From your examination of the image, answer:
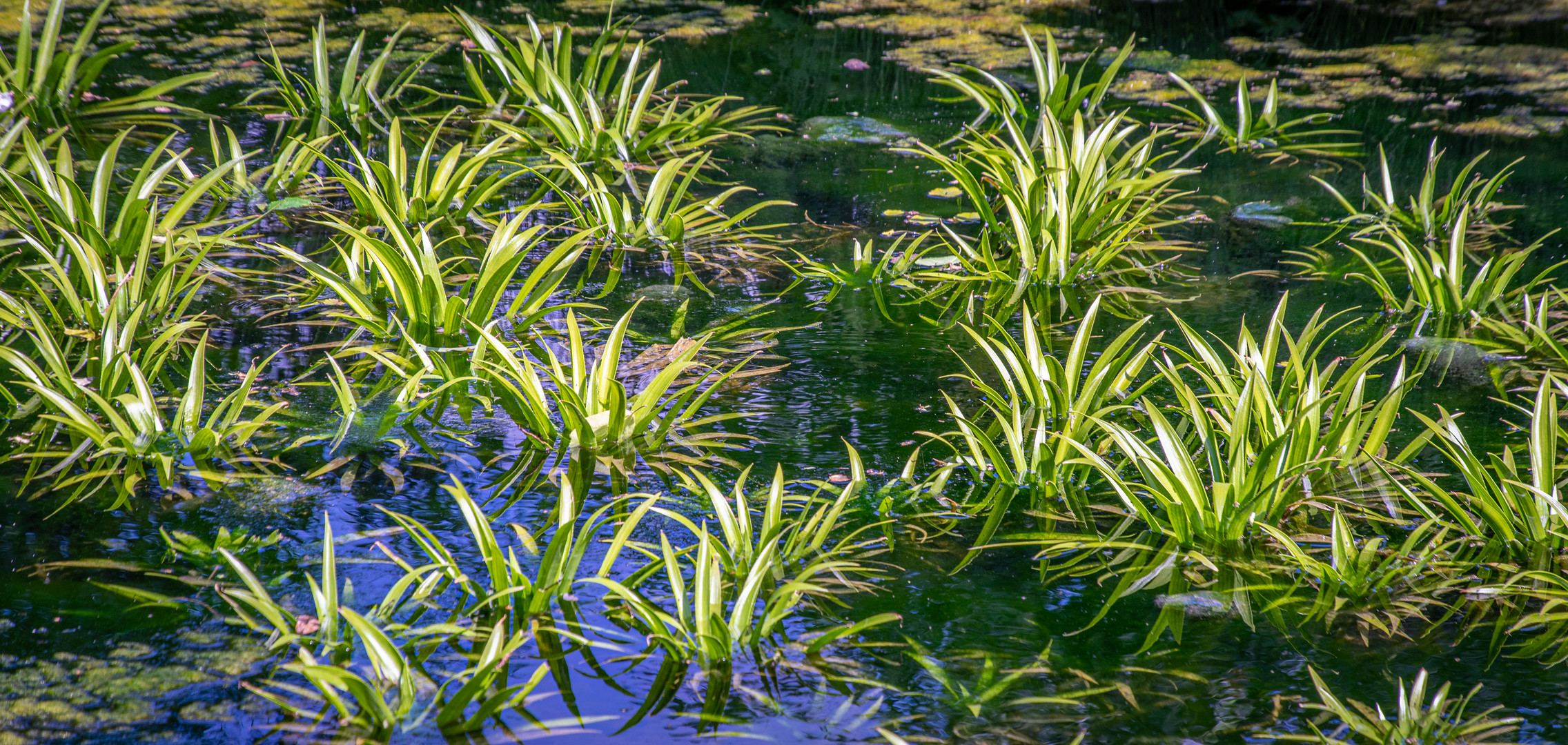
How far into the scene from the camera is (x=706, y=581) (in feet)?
4.91

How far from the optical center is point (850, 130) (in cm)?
409

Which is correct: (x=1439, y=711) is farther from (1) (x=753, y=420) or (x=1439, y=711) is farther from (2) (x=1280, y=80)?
(2) (x=1280, y=80)

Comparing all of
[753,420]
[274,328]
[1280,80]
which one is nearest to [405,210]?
[274,328]

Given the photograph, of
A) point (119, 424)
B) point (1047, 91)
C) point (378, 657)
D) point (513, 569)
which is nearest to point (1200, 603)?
point (513, 569)

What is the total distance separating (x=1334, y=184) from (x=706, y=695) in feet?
10.2

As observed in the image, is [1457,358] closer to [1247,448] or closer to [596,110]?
[1247,448]

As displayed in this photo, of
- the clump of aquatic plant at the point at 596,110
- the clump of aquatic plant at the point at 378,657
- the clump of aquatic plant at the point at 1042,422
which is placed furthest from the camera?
the clump of aquatic plant at the point at 596,110

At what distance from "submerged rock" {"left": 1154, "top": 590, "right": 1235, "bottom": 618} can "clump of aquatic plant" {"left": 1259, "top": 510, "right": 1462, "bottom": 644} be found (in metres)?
0.09

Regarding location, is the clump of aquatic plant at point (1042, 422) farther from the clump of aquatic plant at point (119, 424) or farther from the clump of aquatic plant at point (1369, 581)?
the clump of aquatic plant at point (119, 424)

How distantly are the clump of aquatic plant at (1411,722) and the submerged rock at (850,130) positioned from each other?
115 inches

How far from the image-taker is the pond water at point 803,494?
1.40m

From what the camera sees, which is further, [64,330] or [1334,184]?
[1334,184]

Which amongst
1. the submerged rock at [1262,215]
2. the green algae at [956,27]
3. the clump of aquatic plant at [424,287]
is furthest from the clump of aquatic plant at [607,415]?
the green algae at [956,27]

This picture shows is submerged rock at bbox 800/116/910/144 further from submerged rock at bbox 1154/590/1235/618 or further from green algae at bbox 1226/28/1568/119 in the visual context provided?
submerged rock at bbox 1154/590/1235/618
